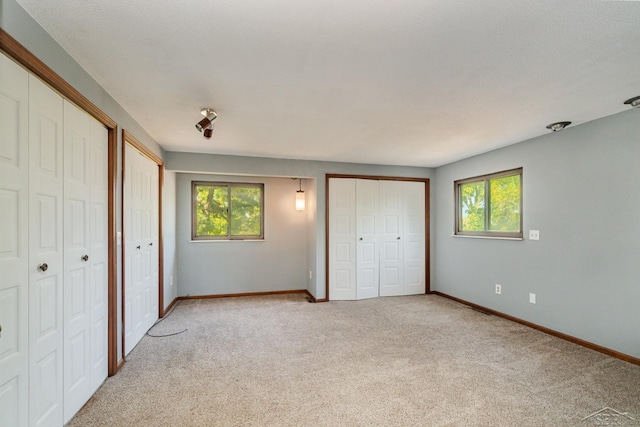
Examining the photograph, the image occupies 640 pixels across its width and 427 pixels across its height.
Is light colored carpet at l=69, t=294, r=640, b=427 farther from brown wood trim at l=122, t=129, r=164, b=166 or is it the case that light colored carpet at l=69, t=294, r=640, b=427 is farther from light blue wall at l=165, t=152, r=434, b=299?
brown wood trim at l=122, t=129, r=164, b=166

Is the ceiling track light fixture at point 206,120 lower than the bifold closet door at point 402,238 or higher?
higher

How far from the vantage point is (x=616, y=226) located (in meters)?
2.74

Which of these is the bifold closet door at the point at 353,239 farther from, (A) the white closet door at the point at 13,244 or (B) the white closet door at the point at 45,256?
(A) the white closet door at the point at 13,244

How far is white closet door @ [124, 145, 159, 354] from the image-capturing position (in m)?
2.79


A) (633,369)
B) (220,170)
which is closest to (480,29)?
(633,369)

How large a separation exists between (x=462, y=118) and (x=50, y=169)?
320cm

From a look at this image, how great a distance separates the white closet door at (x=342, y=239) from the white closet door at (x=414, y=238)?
3.26ft

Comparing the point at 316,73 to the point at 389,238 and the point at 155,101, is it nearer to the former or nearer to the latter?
the point at 155,101

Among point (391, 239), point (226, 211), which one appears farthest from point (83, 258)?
point (391, 239)

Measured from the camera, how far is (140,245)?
3.10 metres

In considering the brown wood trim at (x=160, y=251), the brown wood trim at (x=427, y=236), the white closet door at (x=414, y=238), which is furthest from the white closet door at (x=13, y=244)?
the brown wood trim at (x=427, y=236)

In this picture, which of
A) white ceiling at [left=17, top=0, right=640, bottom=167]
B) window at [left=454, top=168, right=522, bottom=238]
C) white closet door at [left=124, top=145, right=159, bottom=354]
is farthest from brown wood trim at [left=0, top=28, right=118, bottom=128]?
window at [left=454, top=168, right=522, bottom=238]

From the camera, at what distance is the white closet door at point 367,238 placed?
4.94 meters

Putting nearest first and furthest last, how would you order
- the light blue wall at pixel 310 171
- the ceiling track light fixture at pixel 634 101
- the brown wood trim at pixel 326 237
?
the ceiling track light fixture at pixel 634 101 < the light blue wall at pixel 310 171 < the brown wood trim at pixel 326 237
